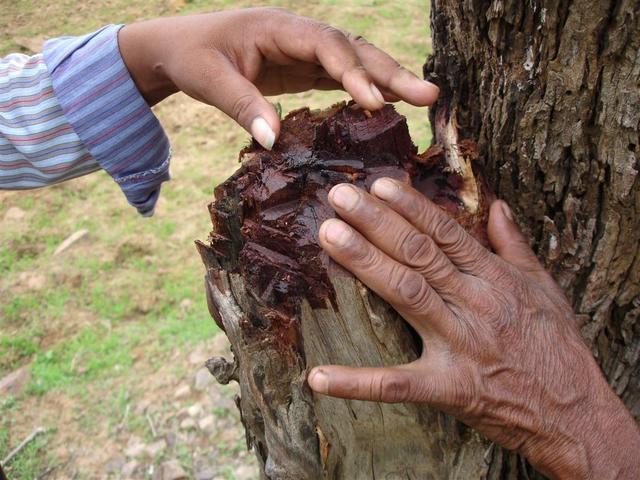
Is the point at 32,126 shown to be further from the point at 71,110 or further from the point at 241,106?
the point at 241,106

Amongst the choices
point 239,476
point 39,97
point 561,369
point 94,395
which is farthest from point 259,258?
point 94,395

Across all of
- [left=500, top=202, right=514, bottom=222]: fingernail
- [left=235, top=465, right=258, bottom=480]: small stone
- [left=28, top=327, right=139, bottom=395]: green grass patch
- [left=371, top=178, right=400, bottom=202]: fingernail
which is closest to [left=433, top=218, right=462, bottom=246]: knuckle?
[left=371, top=178, right=400, bottom=202]: fingernail

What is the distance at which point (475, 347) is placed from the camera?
1.25 meters

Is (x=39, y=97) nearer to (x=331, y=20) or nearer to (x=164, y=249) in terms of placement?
→ (x=164, y=249)

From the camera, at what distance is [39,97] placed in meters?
1.93

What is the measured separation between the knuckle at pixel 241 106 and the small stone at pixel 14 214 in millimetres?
4180

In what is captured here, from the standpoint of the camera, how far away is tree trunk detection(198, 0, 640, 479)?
4.36ft

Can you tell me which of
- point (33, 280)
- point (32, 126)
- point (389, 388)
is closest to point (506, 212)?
point (389, 388)

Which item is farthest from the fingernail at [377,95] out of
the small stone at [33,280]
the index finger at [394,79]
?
the small stone at [33,280]

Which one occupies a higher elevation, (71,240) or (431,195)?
(431,195)

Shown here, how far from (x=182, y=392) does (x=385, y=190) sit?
255 centimetres

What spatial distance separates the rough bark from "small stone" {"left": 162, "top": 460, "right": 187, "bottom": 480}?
1954mm

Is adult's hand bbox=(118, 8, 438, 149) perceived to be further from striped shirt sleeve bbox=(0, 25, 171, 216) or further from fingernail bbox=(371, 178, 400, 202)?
fingernail bbox=(371, 178, 400, 202)

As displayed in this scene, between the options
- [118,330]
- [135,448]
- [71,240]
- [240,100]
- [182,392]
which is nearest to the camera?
[240,100]
